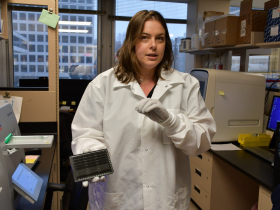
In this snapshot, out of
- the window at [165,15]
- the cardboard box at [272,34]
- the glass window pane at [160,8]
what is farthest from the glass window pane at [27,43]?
the cardboard box at [272,34]

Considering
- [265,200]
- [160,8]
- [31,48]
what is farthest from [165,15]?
[265,200]

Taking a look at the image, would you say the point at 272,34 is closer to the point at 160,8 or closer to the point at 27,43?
the point at 160,8

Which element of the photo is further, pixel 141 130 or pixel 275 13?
pixel 275 13

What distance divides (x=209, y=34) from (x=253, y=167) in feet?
5.84

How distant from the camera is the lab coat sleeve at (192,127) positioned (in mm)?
1088

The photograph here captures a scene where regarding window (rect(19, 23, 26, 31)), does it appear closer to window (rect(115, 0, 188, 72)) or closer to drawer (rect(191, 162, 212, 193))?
window (rect(115, 0, 188, 72))

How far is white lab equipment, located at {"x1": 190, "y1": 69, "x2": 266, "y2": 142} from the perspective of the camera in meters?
2.19

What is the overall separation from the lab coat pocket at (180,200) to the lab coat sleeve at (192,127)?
0.20 m

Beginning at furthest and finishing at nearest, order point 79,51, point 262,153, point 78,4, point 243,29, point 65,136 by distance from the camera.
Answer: point 79,51, point 78,4, point 65,136, point 243,29, point 262,153

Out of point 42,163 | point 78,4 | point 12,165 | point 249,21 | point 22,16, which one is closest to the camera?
point 12,165

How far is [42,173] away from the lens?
1.39m

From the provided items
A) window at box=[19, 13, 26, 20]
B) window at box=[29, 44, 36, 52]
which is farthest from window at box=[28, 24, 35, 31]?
window at box=[29, 44, 36, 52]

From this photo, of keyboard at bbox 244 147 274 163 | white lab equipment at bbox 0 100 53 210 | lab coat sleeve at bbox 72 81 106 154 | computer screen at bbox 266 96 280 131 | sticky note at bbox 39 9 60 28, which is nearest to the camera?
white lab equipment at bbox 0 100 53 210

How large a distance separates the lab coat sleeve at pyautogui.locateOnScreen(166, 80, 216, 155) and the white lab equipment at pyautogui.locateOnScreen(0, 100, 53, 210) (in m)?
0.50
